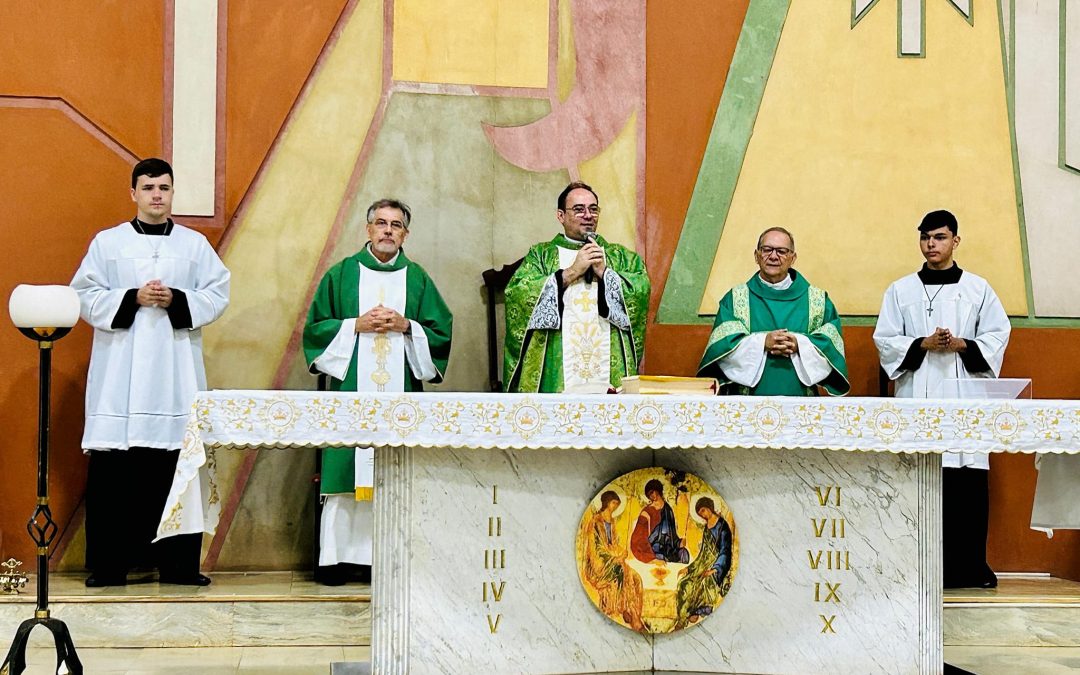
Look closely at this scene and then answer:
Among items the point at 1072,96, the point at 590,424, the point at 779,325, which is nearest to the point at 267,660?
the point at 590,424

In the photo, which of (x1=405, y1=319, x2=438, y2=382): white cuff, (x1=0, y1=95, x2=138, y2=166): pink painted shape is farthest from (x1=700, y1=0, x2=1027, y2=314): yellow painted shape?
(x1=0, y1=95, x2=138, y2=166): pink painted shape

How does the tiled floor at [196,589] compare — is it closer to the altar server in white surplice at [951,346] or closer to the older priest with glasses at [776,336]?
Answer: the older priest with glasses at [776,336]

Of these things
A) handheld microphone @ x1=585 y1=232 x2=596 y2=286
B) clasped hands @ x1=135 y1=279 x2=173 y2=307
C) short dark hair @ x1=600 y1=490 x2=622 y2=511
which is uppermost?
handheld microphone @ x1=585 y1=232 x2=596 y2=286

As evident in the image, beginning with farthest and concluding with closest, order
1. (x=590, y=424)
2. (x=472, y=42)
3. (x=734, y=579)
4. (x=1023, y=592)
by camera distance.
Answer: (x=472, y=42) < (x=1023, y=592) < (x=734, y=579) < (x=590, y=424)

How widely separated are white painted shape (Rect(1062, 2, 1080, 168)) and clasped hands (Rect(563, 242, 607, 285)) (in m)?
2.95

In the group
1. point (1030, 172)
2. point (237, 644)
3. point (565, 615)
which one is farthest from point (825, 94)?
point (237, 644)

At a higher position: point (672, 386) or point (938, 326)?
point (938, 326)

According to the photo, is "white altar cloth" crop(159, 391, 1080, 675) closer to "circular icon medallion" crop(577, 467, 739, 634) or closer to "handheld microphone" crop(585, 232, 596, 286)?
"circular icon medallion" crop(577, 467, 739, 634)

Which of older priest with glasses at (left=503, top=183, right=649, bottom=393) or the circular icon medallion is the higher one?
older priest with glasses at (left=503, top=183, right=649, bottom=393)

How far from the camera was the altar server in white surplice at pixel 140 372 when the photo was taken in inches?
222

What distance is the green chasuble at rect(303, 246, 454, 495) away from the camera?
19.4 feet

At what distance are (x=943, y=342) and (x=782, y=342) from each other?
2.64 feet

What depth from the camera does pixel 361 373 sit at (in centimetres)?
585

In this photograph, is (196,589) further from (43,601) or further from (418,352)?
(418,352)
